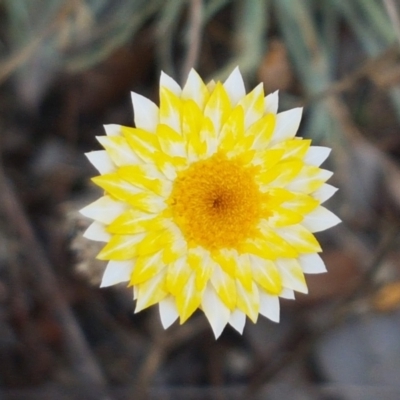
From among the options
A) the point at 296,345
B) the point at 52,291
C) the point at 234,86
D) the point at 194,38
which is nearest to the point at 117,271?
the point at 234,86

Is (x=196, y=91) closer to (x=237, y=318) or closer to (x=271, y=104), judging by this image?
(x=271, y=104)

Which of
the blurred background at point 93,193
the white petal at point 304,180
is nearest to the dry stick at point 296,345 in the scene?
the blurred background at point 93,193

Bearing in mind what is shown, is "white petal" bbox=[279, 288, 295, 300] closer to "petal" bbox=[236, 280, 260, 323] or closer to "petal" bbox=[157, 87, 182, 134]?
"petal" bbox=[236, 280, 260, 323]

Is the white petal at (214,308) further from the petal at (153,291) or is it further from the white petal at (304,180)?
the white petal at (304,180)

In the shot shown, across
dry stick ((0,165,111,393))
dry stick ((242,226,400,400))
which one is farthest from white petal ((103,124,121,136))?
dry stick ((0,165,111,393))

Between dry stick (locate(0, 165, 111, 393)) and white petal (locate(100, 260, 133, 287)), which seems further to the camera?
dry stick (locate(0, 165, 111, 393))

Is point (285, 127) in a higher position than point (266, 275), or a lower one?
higher

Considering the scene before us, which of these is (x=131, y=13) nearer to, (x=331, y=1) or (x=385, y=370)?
(x=331, y=1)
